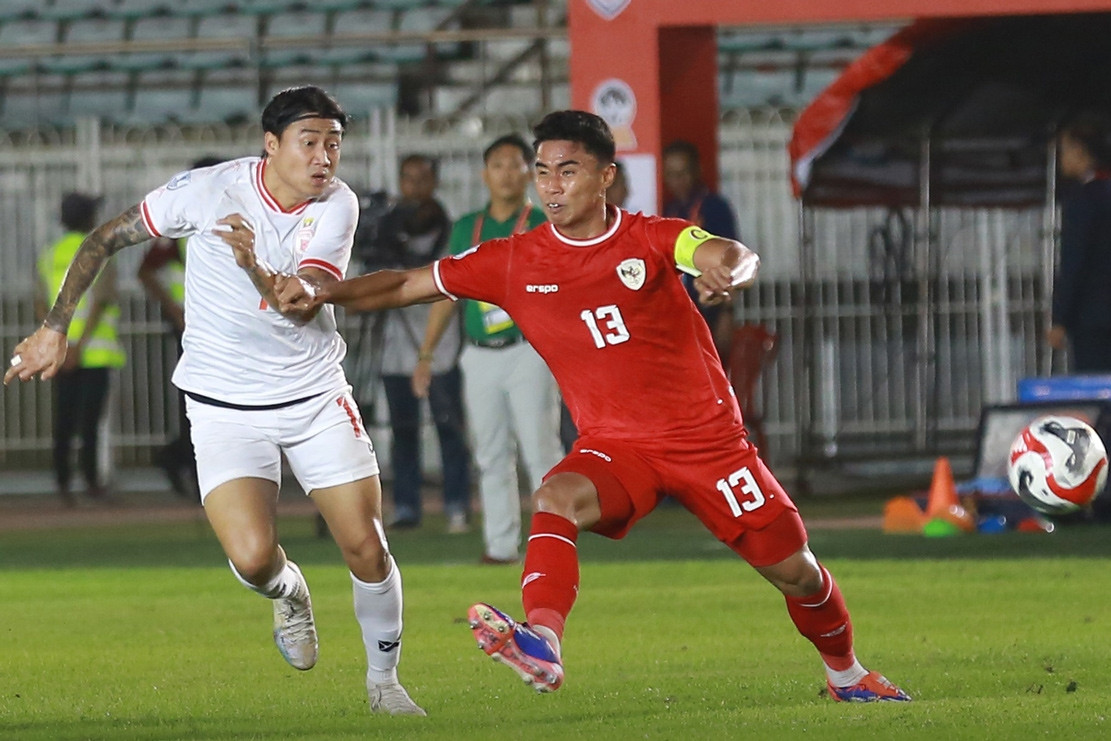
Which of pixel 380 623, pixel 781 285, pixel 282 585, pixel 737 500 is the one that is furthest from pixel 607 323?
pixel 781 285

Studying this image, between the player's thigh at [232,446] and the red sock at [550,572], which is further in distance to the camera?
the player's thigh at [232,446]

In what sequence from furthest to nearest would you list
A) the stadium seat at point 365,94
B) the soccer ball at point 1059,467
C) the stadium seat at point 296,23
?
the stadium seat at point 296,23
the stadium seat at point 365,94
the soccer ball at point 1059,467

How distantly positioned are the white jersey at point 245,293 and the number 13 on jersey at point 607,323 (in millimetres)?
971

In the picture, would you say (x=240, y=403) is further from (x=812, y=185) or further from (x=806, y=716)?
(x=812, y=185)

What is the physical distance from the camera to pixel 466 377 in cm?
1171

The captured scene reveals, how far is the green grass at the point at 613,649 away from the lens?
6.30 metres

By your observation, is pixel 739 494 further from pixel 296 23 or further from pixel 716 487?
pixel 296 23

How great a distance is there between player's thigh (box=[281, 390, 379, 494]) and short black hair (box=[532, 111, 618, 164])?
123 centimetres

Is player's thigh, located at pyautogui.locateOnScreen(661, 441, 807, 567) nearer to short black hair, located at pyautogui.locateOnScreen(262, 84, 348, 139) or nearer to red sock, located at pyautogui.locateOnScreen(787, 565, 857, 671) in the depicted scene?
red sock, located at pyautogui.locateOnScreen(787, 565, 857, 671)

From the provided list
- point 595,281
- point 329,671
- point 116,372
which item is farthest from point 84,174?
point 595,281

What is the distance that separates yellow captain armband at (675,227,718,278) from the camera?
6352 mm

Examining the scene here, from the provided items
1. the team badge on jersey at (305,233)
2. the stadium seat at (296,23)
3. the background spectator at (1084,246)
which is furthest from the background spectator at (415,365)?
the stadium seat at (296,23)

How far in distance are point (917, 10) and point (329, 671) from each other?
750 cm

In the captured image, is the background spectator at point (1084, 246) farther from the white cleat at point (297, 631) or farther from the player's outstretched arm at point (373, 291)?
the player's outstretched arm at point (373, 291)
